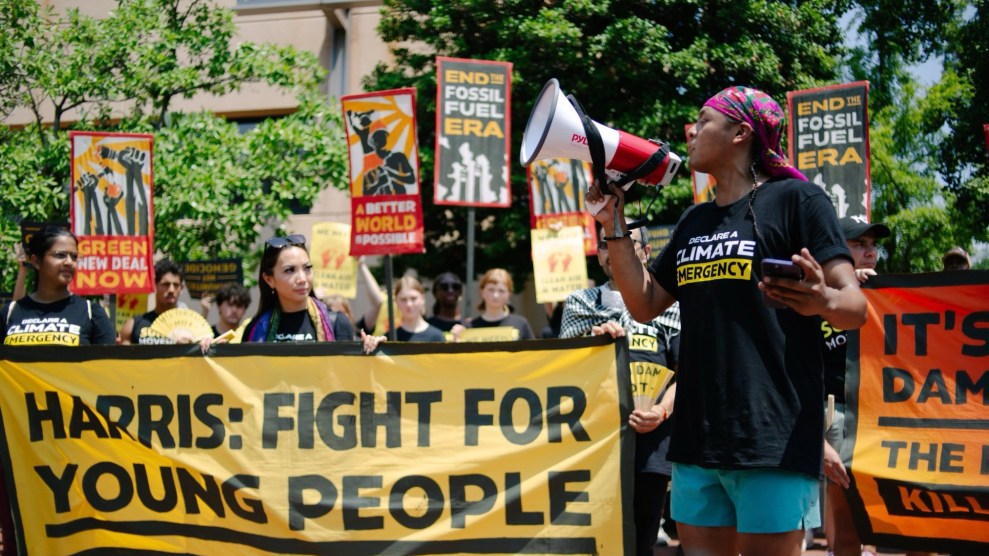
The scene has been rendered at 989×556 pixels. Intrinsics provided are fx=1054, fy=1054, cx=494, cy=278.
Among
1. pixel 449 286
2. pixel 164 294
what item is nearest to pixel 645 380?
pixel 449 286

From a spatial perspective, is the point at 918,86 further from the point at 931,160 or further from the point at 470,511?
the point at 470,511

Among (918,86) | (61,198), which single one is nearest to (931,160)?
(918,86)

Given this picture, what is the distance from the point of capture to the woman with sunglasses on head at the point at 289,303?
500 centimetres

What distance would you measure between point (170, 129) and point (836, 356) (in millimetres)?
11984

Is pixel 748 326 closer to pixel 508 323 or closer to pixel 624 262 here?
pixel 624 262

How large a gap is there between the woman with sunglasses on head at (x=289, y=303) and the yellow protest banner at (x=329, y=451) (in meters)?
0.18

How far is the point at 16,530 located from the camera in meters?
5.14

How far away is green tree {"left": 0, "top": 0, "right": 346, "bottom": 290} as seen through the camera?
14.1 m

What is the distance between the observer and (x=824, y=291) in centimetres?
273

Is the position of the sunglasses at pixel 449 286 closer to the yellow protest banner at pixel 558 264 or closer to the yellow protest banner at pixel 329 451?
the yellow protest banner at pixel 558 264

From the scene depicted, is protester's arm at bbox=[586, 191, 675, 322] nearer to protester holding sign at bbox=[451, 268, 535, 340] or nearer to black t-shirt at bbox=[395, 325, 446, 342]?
black t-shirt at bbox=[395, 325, 446, 342]

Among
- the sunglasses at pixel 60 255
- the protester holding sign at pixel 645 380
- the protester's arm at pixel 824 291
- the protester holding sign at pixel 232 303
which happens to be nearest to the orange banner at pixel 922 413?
the protester holding sign at pixel 645 380

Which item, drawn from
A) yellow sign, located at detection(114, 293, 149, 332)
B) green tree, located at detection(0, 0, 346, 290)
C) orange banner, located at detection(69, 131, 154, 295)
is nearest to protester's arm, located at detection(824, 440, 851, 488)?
orange banner, located at detection(69, 131, 154, 295)

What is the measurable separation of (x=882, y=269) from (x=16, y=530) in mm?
20922
